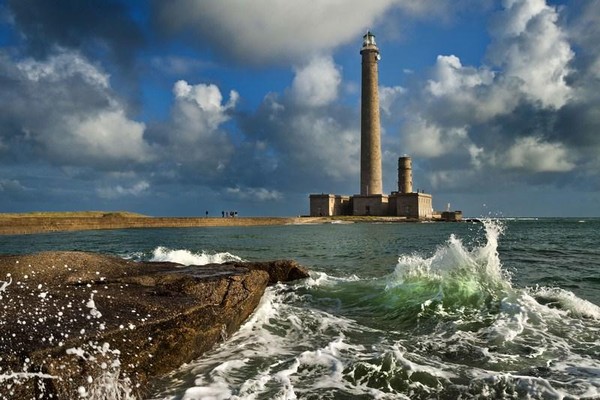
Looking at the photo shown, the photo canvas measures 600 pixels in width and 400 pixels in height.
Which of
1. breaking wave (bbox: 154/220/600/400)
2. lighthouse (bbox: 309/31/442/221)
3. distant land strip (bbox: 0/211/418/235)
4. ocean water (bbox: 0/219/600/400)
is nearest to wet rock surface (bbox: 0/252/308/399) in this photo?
ocean water (bbox: 0/219/600/400)

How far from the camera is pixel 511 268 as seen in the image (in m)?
15.2

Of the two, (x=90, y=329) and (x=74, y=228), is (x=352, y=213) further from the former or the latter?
(x=90, y=329)

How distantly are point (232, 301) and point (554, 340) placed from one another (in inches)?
196

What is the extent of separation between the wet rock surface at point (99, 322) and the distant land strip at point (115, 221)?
5049 cm

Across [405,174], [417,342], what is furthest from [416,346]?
[405,174]

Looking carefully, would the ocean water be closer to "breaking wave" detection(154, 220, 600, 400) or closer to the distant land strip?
"breaking wave" detection(154, 220, 600, 400)

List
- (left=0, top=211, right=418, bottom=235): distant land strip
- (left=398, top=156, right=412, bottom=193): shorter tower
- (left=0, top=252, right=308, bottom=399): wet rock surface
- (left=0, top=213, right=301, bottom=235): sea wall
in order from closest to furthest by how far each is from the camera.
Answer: (left=0, top=252, right=308, bottom=399): wet rock surface < (left=0, top=213, right=301, bottom=235): sea wall < (left=0, top=211, right=418, bottom=235): distant land strip < (left=398, top=156, right=412, bottom=193): shorter tower

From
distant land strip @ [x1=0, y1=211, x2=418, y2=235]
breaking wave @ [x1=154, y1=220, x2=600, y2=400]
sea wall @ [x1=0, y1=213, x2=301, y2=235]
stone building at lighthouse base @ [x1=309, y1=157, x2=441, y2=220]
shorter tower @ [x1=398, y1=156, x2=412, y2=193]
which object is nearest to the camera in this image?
breaking wave @ [x1=154, y1=220, x2=600, y2=400]

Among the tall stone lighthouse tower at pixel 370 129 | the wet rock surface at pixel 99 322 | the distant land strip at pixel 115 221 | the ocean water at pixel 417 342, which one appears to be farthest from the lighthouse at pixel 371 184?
the wet rock surface at pixel 99 322

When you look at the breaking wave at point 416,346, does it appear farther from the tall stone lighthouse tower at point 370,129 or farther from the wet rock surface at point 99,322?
the tall stone lighthouse tower at point 370,129

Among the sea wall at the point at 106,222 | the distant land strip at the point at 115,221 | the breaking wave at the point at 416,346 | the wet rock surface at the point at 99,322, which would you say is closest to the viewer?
the wet rock surface at the point at 99,322

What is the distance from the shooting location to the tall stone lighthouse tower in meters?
79.4

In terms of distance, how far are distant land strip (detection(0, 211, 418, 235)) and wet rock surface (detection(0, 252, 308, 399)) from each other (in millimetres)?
50493

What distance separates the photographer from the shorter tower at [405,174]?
86625mm
